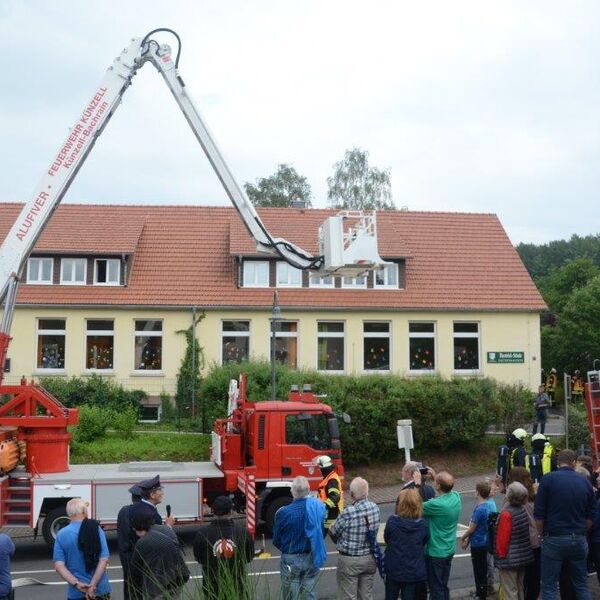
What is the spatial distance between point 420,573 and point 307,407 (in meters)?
7.52

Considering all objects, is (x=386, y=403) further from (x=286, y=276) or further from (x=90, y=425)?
(x=286, y=276)

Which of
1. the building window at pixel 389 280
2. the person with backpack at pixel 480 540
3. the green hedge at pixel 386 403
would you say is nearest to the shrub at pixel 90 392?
the green hedge at pixel 386 403

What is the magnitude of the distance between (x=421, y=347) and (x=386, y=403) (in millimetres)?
8180

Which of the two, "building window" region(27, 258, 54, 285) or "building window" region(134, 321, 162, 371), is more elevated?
"building window" region(27, 258, 54, 285)

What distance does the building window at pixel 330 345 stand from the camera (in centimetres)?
3045

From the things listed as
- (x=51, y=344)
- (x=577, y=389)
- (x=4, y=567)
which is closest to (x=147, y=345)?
(x=51, y=344)

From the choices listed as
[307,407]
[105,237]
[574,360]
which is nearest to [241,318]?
[105,237]

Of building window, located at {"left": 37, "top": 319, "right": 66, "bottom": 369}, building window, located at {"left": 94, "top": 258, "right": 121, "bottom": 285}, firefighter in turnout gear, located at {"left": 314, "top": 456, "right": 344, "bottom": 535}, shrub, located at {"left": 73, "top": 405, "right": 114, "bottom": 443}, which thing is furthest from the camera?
building window, located at {"left": 94, "top": 258, "right": 121, "bottom": 285}

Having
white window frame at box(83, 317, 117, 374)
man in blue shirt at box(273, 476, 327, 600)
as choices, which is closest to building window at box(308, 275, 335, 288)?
white window frame at box(83, 317, 117, 374)

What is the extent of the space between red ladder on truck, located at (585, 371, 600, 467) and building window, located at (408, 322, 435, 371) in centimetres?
1419

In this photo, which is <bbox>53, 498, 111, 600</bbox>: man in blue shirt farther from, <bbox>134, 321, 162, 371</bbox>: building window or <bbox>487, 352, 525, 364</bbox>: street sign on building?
<bbox>487, 352, 525, 364</bbox>: street sign on building

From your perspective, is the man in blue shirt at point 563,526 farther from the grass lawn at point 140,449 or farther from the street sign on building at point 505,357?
the street sign on building at point 505,357

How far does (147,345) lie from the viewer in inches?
1173

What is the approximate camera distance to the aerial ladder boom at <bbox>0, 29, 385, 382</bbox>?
48.0 ft
